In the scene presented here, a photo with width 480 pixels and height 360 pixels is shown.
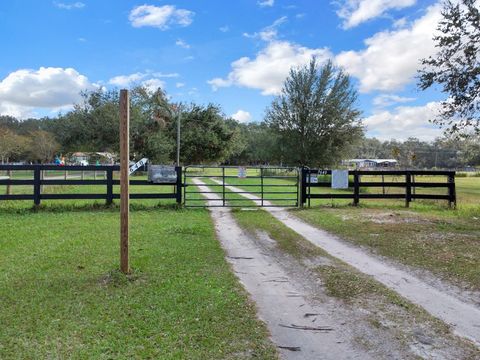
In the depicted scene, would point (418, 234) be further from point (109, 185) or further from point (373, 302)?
point (109, 185)

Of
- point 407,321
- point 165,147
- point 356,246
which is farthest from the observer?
point 165,147

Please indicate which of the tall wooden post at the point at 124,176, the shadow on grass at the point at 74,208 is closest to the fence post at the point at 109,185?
the shadow on grass at the point at 74,208

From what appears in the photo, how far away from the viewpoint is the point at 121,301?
469cm

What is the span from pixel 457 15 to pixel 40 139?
6881cm

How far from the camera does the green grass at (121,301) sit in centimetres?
357

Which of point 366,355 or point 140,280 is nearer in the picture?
point 366,355

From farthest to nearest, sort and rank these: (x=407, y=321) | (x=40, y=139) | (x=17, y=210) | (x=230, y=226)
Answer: (x=40, y=139)
(x=17, y=210)
(x=230, y=226)
(x=407, y=321)

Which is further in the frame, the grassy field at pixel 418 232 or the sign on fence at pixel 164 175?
the sign on fence at pixel 164 175

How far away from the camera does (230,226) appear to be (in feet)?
34.1

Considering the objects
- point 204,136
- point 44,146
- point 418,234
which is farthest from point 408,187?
point 44,146

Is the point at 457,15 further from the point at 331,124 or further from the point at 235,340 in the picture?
the point at 331,124

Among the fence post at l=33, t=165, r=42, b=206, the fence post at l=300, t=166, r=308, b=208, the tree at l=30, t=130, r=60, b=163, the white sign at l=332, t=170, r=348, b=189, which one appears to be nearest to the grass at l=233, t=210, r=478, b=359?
the fence post at l=300, t=166, r=308, b=208

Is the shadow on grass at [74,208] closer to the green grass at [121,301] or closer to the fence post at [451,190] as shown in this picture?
the green grass at [121,301]

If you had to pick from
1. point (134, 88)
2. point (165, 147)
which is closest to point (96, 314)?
Answer: point (165, 147)
